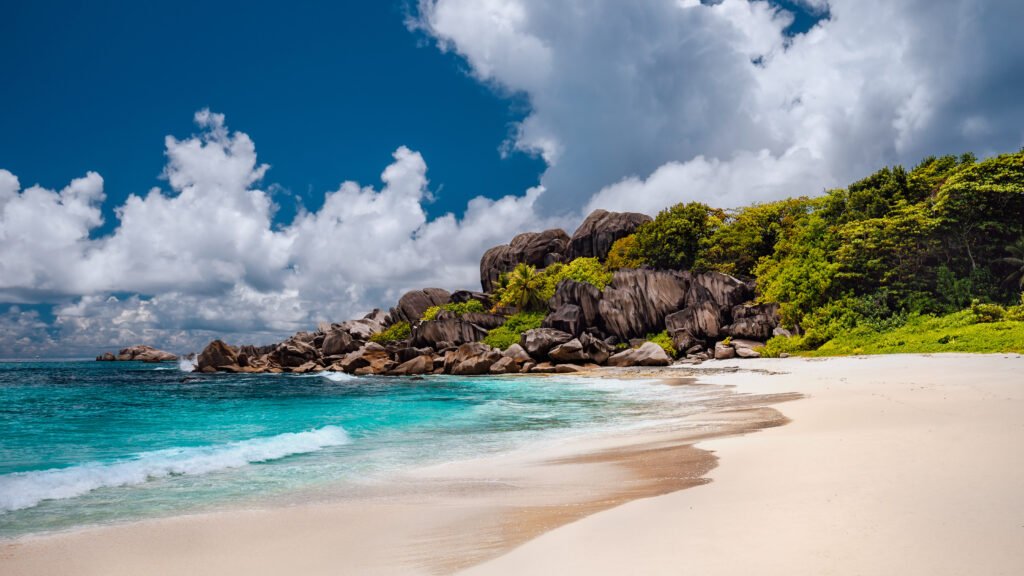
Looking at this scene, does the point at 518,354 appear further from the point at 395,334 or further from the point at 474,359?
the point at 395,334

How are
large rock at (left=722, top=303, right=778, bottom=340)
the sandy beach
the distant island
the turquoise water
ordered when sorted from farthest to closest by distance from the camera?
large rock at (left=722, top=303, right=778, bottom=340) < the distant island < the turquoise water < the sandy beach

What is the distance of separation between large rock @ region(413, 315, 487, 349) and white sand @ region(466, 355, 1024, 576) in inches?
1725

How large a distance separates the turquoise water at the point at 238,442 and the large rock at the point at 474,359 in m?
17.5

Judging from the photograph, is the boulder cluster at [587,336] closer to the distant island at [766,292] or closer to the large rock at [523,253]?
the distant island at [766,292]

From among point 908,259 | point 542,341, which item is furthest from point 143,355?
point 908,259

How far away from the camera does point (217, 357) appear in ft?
189

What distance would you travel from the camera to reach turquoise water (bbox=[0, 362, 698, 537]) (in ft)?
22.3

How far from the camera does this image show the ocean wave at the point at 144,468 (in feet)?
23.3

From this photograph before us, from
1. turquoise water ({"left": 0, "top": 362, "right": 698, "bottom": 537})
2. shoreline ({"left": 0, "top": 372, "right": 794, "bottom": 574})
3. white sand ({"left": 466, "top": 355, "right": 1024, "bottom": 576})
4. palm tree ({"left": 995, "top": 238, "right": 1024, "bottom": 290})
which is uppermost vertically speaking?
palm tree ({"left": 995, "top": 238, "right": 1024, "bottom": 290})

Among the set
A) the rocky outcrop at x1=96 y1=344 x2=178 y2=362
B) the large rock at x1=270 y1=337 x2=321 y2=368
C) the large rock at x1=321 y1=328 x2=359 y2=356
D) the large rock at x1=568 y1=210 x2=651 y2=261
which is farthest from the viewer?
the rocky outcrop at x1=96 y1=344 x2=178 y2=362

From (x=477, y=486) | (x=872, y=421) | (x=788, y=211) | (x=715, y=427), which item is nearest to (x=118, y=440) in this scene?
(x=477, y=486)

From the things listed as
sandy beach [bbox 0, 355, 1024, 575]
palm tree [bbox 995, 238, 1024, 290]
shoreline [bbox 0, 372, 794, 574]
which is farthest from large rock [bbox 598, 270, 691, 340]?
shoreline [bbox 0, 372, 794, 574]

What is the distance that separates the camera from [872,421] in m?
8.09

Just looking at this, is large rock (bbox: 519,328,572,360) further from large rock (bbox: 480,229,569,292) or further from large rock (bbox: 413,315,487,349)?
large rock (bbox: 480,229,569,292)
